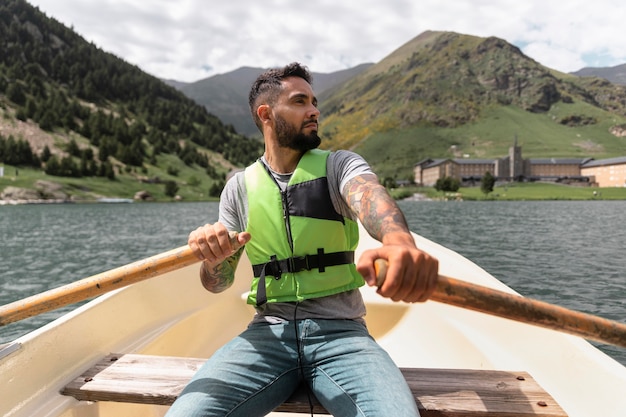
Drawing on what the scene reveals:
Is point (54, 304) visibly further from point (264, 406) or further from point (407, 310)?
point (407, 310)

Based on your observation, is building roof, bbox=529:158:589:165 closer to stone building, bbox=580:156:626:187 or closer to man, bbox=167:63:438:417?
stone building, bbox=580:156:626:187

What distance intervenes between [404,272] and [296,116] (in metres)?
1.65

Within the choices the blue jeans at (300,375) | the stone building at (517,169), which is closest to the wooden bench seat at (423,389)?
the blue jeans at (300,375)

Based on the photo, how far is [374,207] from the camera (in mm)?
2309

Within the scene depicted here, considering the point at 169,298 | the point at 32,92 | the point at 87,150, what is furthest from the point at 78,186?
the point at 169,298

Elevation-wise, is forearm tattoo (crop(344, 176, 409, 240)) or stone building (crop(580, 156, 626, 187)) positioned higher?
stone building (crop(580, 156, 626, 187))

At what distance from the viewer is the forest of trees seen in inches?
5896

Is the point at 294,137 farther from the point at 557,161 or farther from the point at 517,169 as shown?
the point at 557,161

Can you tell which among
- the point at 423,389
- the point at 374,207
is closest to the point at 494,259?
the point at 423,389

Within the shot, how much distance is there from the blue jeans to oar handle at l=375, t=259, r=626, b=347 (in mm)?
677

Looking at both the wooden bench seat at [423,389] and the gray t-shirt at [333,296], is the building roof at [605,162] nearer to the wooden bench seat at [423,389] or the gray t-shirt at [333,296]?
the wooden bench seat at [423,389]

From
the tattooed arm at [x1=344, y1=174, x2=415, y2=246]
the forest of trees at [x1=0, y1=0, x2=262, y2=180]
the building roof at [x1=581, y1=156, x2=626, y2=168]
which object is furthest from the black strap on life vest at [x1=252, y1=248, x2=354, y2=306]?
the building roof at [x1=581, y1=156, x2=626, y2=168]

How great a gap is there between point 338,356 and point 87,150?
15461cm

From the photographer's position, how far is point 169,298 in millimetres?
5555
